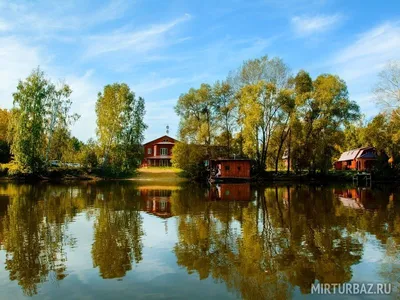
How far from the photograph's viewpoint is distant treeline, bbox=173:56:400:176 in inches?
1772

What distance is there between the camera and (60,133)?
163ft

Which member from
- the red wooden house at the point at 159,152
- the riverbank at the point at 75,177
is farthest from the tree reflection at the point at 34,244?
the red wooden house at the point at 159,152

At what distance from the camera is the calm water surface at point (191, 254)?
7176mm

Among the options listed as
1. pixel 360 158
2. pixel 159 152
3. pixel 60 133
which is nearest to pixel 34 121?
pixel 60 133

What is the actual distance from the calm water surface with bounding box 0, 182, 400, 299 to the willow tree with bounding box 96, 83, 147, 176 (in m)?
36.3

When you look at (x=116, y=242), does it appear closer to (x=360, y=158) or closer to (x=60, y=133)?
(x=60, y=133)

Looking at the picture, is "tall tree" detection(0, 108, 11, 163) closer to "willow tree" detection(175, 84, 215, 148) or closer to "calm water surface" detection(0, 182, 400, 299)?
"willow tree" detection(175, 84, 215, 148)

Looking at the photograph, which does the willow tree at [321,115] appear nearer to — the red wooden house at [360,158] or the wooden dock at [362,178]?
the wooden dock at [362,178]

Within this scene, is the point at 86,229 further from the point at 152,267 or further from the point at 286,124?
the point at 286,124

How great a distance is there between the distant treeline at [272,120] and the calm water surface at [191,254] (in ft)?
97.8

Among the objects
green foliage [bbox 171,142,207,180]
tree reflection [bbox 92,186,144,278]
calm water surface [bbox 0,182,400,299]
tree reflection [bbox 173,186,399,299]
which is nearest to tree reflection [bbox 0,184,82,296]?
calm water surface [bbox 0,182,400,299]

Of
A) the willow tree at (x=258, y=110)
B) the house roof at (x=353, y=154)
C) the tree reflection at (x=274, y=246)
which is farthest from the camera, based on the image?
the house roof at (x=353, y=154)

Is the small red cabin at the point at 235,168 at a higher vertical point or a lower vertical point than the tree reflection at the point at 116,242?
higher

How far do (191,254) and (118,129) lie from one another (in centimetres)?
4509
